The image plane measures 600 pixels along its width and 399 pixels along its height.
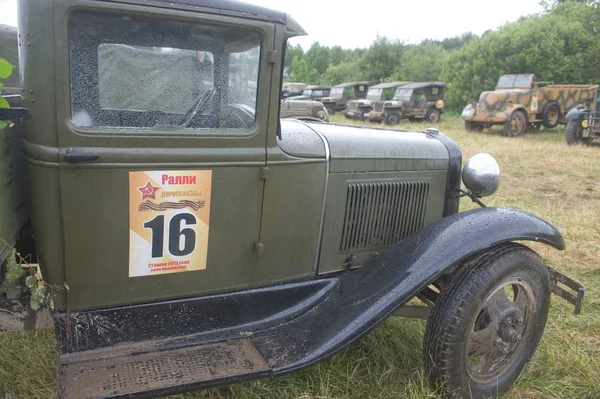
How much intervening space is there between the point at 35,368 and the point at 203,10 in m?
2.14

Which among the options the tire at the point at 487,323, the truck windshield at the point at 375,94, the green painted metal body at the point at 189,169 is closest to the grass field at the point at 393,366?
the tire at the point at 487,323

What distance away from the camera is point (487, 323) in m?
2.75

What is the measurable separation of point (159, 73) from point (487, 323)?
216 centimetres

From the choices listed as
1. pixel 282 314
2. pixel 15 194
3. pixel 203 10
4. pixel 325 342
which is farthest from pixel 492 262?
pixel 15 194

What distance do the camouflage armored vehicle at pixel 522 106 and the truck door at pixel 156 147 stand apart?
50.5ft

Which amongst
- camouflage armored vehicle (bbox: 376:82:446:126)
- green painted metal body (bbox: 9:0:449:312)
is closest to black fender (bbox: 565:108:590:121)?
camouflage armored vehicle (bbox: 376:82:446:126)

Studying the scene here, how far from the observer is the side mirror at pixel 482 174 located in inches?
124

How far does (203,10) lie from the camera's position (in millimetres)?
2098

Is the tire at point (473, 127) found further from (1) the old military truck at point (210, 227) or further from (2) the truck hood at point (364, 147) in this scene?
(1) the old military truck at point (210, 227)

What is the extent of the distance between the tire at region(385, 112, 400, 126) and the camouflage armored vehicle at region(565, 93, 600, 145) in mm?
7764

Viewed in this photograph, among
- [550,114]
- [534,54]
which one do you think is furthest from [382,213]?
[534,54]

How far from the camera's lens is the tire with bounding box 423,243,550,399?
2498 mm

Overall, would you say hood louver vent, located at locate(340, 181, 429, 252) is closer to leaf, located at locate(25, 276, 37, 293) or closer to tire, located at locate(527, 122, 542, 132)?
leaf, located at locate(25, 276, 37, 293)

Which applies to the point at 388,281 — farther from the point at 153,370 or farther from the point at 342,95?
the point at 342,95
